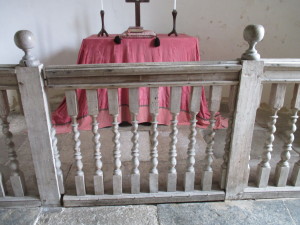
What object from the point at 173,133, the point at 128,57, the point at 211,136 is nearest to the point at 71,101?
the point at 173,133

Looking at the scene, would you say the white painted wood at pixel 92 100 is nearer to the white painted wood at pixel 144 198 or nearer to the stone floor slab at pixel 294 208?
the white painted wood at pixel 144 198

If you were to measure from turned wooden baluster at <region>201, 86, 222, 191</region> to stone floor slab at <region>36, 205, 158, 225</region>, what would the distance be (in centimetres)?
39

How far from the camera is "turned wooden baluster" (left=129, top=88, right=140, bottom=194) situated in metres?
1.46

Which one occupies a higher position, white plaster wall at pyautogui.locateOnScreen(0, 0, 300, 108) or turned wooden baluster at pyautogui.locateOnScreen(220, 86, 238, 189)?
white plaster wall at pyautogui.locateOnScreen(0, 0, 300, 108)

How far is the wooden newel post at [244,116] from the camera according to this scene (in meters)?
1.39

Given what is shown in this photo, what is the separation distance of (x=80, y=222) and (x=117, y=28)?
8.56 feet

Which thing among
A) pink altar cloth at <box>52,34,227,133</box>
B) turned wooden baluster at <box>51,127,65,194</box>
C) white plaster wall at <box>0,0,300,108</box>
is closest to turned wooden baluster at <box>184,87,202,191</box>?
turned wooden baluster at <box>51,127,65,194</box>

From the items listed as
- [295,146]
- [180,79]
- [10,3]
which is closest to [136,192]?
[180,79]

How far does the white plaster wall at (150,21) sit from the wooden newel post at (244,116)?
88.5 inches

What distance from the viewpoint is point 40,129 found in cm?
146

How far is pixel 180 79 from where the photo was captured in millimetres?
1430

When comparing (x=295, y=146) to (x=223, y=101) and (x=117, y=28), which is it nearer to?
(x=223, y=101)

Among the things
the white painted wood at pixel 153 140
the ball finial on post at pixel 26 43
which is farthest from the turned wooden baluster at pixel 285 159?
A: the ball finial on post at pixel 26 43

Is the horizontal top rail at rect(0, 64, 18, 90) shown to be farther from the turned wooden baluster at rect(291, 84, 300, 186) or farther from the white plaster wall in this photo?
the white plaster wall
